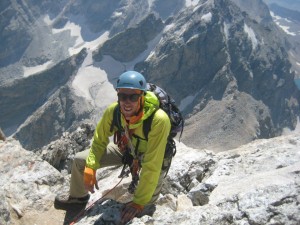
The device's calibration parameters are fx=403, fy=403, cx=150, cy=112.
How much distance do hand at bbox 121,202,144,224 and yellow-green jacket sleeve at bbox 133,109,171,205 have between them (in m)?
0.11

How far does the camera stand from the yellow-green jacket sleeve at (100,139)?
9547 millimetres

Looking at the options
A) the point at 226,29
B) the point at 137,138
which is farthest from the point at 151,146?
the point at 226,29

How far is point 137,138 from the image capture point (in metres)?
9.11

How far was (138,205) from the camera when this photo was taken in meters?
9.00

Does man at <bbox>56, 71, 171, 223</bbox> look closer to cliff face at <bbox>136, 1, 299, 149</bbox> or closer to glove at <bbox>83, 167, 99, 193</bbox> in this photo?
glove at <bbox>83, 167, 99, 193</bbox>

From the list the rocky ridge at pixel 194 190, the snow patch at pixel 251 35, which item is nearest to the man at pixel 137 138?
the rocky ridge at pixel 194 190

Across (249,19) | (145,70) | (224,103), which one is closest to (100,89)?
(145,70)

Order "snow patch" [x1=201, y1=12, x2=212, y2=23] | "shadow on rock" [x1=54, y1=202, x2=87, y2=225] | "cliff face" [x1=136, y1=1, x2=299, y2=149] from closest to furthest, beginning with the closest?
"shadow on rock" [x1=54, y1=202, x2=87, y2=225]
"cliff face" [x1=136, y1=1, x2=299, y2=149]
"snow patch" [x1=201, y1=12, x2=212, y2=23]

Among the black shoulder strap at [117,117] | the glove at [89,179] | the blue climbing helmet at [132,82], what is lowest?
the glove at [89,179]

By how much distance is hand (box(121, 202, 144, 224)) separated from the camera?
349 inches

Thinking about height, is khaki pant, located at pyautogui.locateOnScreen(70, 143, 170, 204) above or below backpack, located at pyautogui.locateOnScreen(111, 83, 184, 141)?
below

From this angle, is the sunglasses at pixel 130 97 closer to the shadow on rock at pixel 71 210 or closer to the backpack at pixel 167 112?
the backpack at pixel 167 112

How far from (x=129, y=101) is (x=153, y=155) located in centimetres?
129

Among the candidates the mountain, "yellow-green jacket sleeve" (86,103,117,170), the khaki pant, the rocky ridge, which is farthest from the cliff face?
"yellow-green jacket sleeve" (86,103,117,170)
